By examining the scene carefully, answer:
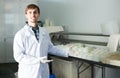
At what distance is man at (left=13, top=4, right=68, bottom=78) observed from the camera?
194 cm

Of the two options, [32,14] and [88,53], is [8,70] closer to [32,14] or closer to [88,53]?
[88,53]

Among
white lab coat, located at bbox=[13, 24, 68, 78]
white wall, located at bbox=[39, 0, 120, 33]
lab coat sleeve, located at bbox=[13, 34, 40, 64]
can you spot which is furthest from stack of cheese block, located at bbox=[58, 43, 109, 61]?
white wall, located at bbox=[39, 0, 120, 33]

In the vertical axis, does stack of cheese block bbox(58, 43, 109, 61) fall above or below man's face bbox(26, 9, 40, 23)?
below

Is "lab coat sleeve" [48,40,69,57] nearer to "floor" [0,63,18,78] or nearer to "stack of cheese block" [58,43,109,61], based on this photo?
"stack of cheese block" [58,43,109,61]

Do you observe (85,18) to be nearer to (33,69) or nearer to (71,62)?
(71,62)

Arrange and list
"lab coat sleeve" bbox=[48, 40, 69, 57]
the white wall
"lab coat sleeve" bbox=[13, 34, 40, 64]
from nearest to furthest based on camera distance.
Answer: "lab coat sleeve" bbox=[13, 34, 40, 64] < "lab coat sleeve" bbox=[48, 40, 69, 57] < the white wall

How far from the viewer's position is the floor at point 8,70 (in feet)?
14.6

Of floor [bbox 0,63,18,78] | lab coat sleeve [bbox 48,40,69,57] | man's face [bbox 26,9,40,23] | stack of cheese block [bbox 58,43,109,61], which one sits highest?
man's face [bbox 26,9,40,23]

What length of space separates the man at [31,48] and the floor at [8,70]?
2.47 metres

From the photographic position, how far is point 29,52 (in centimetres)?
199

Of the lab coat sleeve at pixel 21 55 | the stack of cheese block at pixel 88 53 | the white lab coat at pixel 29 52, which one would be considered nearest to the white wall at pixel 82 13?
the stack of cheese block at pixel 88 53

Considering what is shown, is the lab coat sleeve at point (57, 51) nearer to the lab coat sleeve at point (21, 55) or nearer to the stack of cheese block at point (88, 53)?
the stack of cheese block at point (88, 53)

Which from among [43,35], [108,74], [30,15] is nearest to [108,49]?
[108,74]

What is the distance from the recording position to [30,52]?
1994 mm
